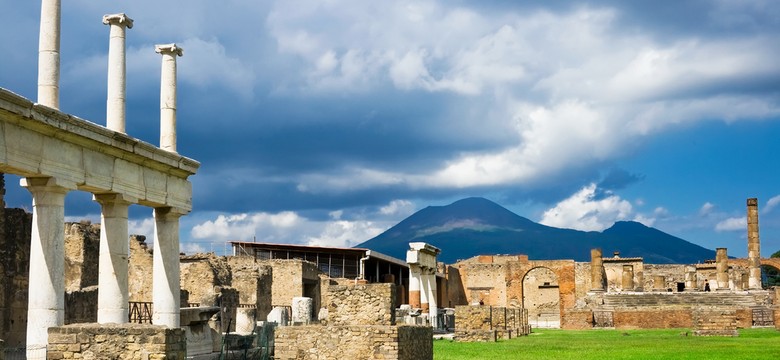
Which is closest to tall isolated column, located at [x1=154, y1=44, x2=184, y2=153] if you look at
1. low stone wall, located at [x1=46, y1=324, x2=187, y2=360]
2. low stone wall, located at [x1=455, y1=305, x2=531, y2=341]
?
low stone wall, located at [x1=46, y1=324, x2=187, y2=360]

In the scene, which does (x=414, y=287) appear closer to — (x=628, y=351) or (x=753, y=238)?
(x=628, y=351)

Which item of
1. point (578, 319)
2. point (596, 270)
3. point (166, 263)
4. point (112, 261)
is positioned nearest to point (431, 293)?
point (578, 319)

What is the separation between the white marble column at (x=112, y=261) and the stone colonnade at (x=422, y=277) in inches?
945

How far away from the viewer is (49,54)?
15.8 m

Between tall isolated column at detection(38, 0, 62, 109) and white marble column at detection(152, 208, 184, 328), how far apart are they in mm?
4512

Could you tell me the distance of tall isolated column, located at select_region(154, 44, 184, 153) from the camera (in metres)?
19.6

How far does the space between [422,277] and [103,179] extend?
2908cm

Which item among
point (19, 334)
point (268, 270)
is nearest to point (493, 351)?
point (19, 334)

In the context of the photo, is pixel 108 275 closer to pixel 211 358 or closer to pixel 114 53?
pixel 211 358

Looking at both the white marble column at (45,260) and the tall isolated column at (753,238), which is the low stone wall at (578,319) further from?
the white marble column at (45,260)

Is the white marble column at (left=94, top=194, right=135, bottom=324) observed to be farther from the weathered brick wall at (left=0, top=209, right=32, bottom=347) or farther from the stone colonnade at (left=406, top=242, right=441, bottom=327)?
the stone colonnade at (left=406, top=242, right=441, bottom=327)

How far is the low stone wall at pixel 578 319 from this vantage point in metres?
44.4

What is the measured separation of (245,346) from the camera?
18.5 m

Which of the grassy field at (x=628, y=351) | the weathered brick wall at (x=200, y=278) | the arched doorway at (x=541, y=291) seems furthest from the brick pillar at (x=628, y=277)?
the weathered brick wall at (x=200, y=278)
